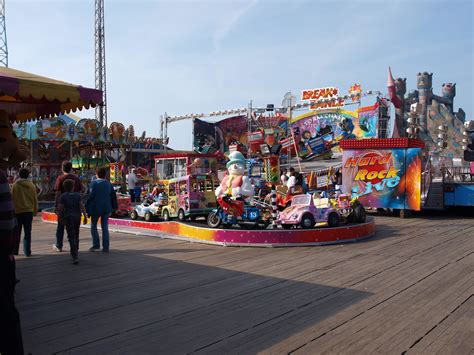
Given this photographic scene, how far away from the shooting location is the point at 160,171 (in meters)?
20.2

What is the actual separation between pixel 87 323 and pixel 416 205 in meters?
12.4

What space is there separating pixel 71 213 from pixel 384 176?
10793mm

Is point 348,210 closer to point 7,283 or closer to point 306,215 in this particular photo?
point 306,215

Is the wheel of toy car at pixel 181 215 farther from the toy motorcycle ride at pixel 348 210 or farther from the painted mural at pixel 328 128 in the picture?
the painted mural at pixel 328 128

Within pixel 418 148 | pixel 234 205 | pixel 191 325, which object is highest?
pixel 418 148

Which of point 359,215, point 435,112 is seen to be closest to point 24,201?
point 359,215

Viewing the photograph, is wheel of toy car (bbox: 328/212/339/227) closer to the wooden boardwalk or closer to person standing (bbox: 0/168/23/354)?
the wooden boardwalk

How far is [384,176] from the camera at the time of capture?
14.9 metres

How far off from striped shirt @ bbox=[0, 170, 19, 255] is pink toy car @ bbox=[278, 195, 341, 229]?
8097mm

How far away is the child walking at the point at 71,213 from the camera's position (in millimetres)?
7375

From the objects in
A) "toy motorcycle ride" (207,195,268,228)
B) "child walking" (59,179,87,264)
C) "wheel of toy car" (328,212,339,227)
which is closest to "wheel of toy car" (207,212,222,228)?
"toy motorcycle ride" (207,195,268,228)

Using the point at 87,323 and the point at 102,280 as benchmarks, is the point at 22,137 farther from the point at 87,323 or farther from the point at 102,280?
the point at 87,323

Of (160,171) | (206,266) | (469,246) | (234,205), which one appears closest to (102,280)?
(206,266)

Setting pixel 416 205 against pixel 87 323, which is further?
pixel 416 205
